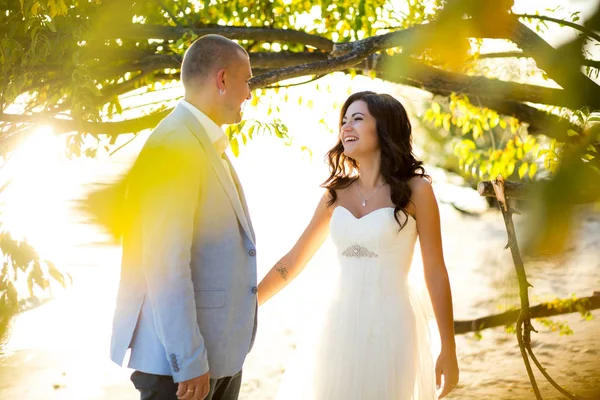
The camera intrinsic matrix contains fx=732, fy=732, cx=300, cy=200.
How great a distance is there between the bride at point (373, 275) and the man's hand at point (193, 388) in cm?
89

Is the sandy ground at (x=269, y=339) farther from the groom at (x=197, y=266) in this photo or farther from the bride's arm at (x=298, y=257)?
the groom at (x=197, y=266)

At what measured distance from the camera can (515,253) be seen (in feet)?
1.81

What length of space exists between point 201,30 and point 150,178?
178 inches

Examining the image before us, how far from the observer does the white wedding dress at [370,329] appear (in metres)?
2.69

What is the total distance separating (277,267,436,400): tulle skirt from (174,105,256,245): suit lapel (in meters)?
0.93

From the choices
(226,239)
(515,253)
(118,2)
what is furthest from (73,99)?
(515,253)

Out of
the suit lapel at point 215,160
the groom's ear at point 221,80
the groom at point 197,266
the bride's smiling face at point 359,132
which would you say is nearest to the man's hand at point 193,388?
the groom at point 197,266

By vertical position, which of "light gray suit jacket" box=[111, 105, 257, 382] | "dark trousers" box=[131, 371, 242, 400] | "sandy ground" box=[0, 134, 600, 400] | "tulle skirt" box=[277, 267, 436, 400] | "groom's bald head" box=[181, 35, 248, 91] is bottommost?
"sandy ground" box=[0, 134, 600, 400]

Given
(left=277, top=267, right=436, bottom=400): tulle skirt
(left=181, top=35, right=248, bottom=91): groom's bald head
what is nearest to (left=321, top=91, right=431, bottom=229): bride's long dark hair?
(left=277, top=267, right=436, bottom=400): tulle skirt

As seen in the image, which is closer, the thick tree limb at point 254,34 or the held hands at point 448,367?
the held hands at point 448,367

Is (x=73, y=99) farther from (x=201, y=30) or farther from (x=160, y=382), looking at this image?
(x=160, y=382)

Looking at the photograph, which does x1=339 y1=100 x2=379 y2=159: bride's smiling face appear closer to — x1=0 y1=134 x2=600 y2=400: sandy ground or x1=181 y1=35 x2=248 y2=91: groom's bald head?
x1=0 y1=134 x2=600 y2=400: sandy ground

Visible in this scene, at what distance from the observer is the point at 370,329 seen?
2764 mm

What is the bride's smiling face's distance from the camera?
275 centimetres
